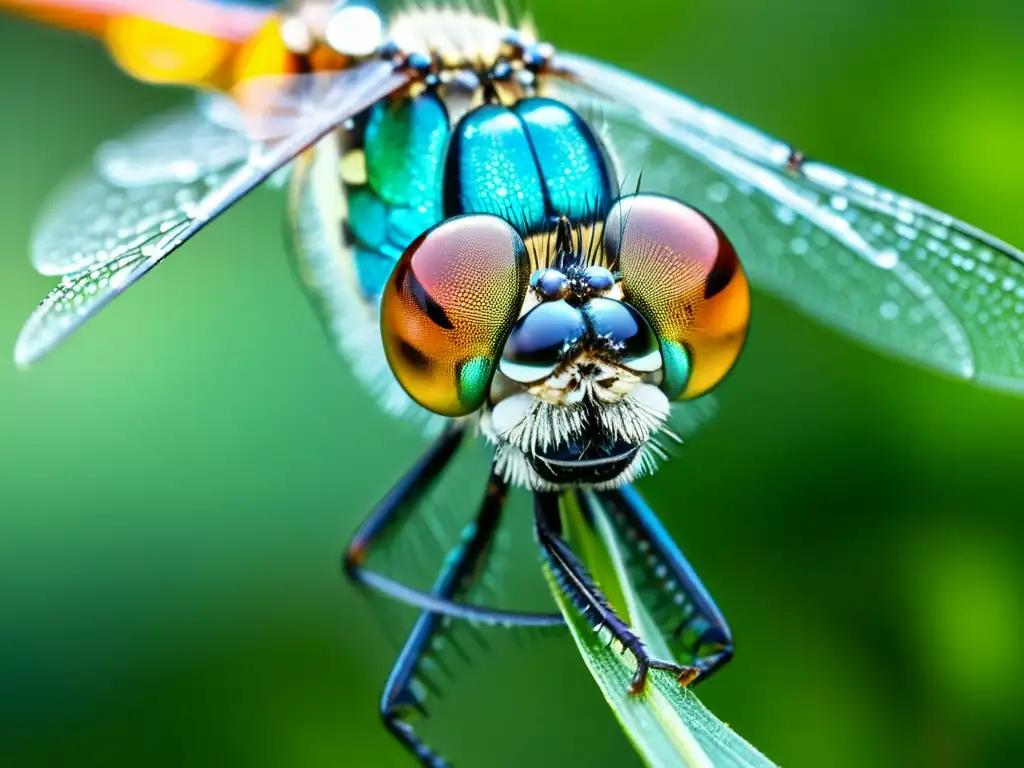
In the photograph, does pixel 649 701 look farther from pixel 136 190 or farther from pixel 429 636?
pixel 136 190

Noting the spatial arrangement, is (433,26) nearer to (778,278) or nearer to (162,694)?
(778,278)

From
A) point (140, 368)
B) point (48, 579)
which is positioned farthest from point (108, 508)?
point (140, 368)

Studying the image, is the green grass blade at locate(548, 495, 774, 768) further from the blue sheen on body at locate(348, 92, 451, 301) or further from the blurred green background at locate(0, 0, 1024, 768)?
the blurred green background at locate(0, 0, 1024, 768)

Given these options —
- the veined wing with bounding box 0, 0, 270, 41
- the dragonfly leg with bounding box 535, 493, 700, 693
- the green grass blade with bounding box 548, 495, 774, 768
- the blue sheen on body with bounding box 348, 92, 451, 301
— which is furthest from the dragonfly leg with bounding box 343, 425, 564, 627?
the veined wing with bounding box 0, 0, 270, 41

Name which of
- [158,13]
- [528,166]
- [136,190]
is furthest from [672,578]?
[158,13]

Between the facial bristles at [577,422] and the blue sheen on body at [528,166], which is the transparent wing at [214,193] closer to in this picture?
the blue sheen on body at [528,166]

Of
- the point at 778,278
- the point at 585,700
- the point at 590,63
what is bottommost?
the point at 585,700
